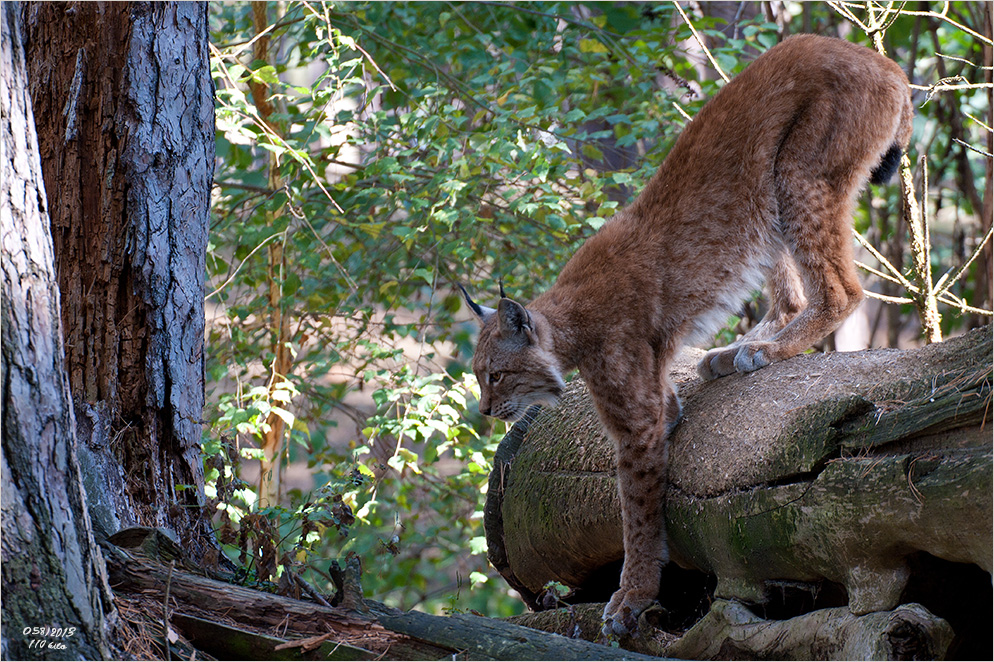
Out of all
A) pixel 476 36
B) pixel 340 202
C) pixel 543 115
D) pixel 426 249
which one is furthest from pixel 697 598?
pixel 476 36

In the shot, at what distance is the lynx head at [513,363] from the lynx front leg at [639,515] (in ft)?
1.62

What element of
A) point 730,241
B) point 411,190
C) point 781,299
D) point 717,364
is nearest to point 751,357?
point 717,364

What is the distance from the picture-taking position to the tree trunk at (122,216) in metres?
3.20

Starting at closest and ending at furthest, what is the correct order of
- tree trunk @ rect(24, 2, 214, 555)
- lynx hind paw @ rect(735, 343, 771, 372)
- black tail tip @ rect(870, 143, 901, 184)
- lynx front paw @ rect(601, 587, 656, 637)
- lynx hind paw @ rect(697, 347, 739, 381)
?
tree trunk @ rect(24, 2, 214, 555)
lynx front paw @ rect(601, 587, 656, 637)
lynx hind paw @ rect(735, 343, 771, 372)
lynx hind paw @ rect(697, 347, 739, 381)
black tail tip @ rect(870, 143, 901, 184)

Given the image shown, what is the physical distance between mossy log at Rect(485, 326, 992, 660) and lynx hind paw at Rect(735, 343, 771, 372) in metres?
0.06

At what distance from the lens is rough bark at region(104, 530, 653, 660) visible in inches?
99.7

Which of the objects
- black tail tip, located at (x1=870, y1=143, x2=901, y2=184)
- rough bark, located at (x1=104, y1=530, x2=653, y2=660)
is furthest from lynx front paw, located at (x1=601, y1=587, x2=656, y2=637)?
black tail tip, located at (x1=870, y1=143, x2=901, y2=184)

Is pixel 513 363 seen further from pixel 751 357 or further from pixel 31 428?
pixel 31 428

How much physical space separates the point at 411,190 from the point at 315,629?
399 cm

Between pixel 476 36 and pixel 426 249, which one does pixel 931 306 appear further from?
pixel 476 36

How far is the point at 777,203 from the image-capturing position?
3699 millimetres

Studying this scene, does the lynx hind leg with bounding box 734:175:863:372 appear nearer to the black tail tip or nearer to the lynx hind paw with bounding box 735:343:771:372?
the lynx hind paw with bounding box 735:343:771:372

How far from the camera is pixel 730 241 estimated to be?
3.70 meters

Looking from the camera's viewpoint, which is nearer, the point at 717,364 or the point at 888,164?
the point at 717,364
